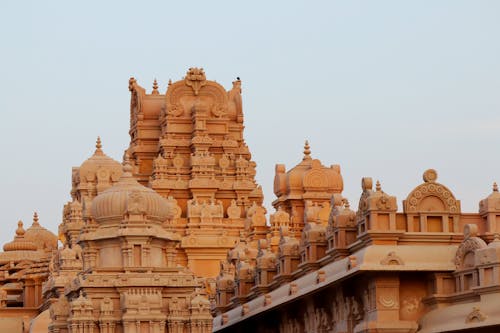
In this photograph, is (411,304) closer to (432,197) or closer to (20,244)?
(432,197)

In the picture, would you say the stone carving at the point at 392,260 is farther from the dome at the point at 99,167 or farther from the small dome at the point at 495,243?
the dome at the point at 99,167

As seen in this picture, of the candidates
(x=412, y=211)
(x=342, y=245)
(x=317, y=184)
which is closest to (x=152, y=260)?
(x=342, y=245)

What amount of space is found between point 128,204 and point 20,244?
51393 mm

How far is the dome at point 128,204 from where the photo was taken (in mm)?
66500

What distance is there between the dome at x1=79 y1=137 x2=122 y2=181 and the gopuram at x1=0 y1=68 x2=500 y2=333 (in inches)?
3.9

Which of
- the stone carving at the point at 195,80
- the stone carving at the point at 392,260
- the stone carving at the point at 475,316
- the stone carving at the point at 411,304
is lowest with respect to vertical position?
the stone carving at the point at 475,316

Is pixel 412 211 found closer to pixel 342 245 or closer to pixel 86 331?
pixel 342 245

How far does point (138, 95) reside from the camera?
98.1 metres

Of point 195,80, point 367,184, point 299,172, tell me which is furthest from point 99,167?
point 367,184

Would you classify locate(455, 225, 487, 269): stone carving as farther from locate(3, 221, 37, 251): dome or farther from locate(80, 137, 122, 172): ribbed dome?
locate(3, 221, 37, 251): dome

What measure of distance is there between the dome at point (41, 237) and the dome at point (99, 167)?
15.9m

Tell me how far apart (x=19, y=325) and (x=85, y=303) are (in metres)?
37.2

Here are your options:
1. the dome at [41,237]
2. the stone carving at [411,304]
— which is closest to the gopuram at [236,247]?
the stone carving at [411,304]

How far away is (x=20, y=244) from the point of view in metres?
117
